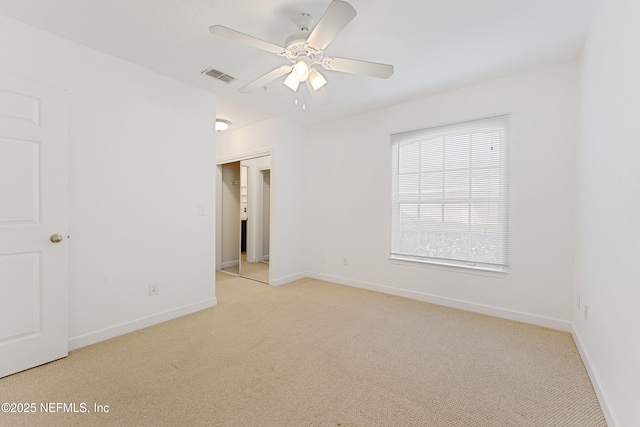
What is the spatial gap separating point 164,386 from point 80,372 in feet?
2.28

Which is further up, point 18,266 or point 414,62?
point 414,62

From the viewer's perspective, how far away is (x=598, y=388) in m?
1.74

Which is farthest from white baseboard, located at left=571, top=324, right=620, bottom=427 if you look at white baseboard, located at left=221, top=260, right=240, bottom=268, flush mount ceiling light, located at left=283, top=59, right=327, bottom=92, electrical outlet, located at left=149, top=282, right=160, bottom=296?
white baseboard, located at left=221, top=260, right=240, bottom=268

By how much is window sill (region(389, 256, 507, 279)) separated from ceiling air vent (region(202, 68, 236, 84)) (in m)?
Result: 2.93

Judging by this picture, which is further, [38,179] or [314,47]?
[38,179]

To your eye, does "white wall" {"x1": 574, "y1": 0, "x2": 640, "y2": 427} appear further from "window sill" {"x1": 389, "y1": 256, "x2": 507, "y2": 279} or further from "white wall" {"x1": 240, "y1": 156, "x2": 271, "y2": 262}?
"white wall" {"x1": 240, "y1": 156, "x2": 271, "y2": 262}

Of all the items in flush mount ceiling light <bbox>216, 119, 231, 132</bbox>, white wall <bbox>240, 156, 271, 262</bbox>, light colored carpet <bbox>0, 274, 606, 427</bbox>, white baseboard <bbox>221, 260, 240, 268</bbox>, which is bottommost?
light colored carpet <bbox>0, 274, 606, 427</bbox>

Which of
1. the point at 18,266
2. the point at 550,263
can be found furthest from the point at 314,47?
the point at 550,263

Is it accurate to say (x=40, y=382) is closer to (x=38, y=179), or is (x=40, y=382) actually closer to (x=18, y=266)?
(x=18, y=266)

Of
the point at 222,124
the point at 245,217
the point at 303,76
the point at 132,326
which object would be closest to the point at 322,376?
the point at 132,326

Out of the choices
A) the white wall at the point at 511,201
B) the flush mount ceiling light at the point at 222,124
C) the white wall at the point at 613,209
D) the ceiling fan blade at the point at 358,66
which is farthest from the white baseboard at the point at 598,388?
the flush mount ceiling light at the point at 222,124

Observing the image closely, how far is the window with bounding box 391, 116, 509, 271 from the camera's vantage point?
10.1 ft

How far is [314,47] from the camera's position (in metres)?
1.85

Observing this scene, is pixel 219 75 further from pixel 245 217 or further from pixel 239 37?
pixel 245 217
